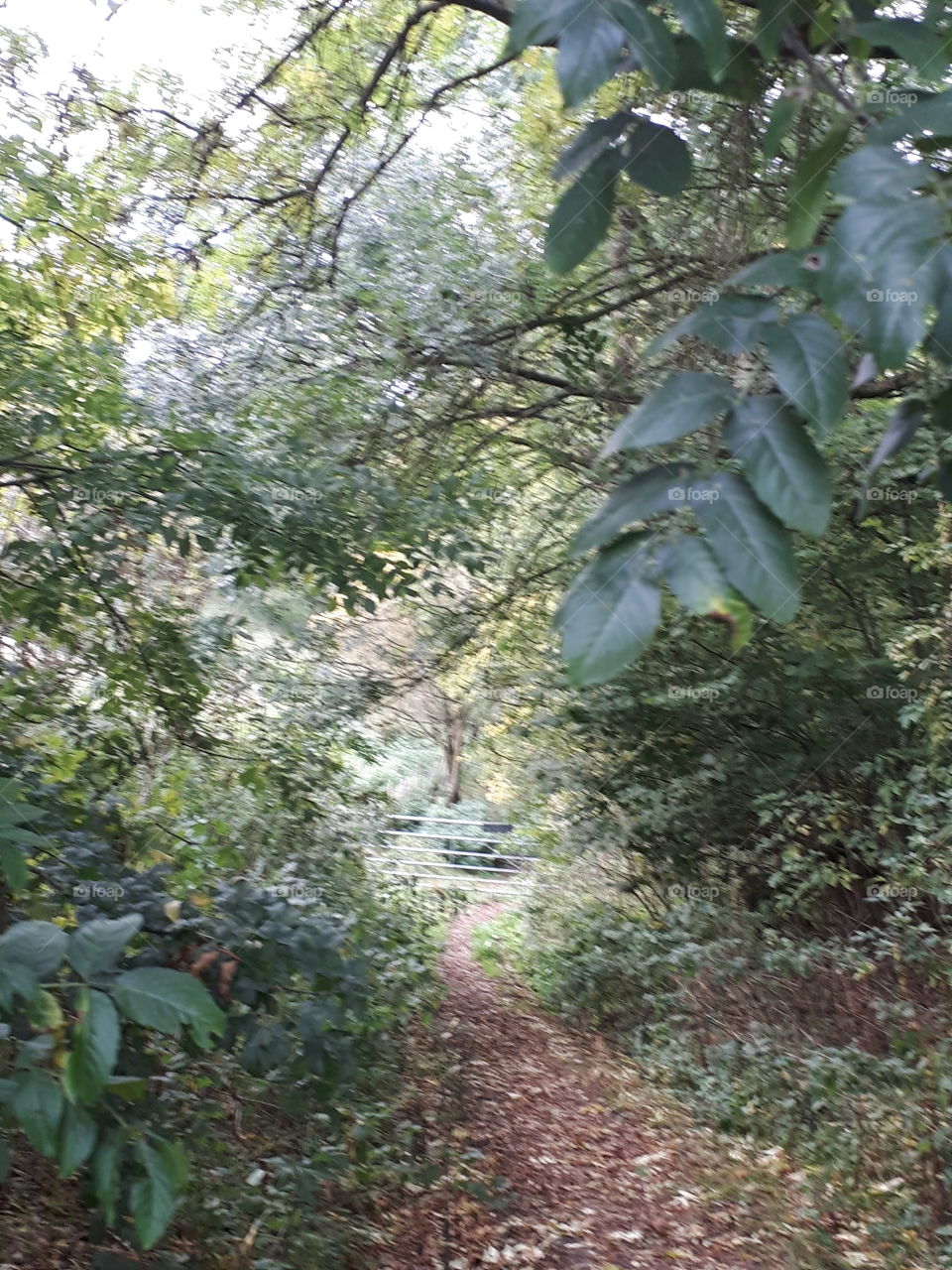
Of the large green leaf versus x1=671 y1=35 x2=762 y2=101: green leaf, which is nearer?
the large green leaf

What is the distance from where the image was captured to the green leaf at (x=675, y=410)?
2.62ft

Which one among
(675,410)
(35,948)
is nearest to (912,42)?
(675,410)

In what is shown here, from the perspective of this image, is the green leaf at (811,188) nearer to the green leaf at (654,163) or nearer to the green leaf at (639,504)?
the green leaf at (654,163)

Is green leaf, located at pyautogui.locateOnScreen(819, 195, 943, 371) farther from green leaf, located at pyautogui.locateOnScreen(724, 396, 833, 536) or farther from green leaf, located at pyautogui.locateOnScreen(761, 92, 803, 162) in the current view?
green leaf, located at pyautogui.locateOnScreen(761, 92, 803, 162)

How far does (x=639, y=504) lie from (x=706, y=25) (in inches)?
22.9

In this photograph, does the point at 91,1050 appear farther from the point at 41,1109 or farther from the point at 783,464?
the point at 783,464

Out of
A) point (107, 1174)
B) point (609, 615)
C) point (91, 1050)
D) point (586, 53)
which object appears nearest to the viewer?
point (609, 615)

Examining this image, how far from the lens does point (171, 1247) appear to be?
360 centimetres

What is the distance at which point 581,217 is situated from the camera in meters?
1.13

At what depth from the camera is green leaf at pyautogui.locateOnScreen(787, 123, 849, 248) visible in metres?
1.11

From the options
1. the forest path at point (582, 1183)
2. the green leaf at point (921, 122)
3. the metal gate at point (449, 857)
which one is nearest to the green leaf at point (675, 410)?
the green leaf at point (921, 122)

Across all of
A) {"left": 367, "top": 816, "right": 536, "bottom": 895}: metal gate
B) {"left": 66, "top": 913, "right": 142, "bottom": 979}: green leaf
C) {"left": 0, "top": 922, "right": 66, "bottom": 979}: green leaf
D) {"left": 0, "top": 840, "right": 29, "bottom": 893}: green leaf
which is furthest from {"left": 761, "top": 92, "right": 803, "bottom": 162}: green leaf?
{"left": 367, "top": 816, "right": 536, "bottom": 895}: metal gate

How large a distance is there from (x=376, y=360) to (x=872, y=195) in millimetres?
5028

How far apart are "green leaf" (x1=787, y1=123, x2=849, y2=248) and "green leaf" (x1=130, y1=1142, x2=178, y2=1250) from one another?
143 cm
